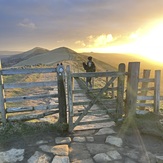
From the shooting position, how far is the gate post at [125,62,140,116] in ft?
22.3

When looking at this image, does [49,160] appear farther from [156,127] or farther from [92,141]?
[156,127]

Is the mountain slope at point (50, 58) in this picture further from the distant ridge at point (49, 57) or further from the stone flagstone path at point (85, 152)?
the stone flagstone path at point (85, 152)

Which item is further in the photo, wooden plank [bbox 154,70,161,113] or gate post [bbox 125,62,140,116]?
wooden plank [bbox 154,70,161,113]

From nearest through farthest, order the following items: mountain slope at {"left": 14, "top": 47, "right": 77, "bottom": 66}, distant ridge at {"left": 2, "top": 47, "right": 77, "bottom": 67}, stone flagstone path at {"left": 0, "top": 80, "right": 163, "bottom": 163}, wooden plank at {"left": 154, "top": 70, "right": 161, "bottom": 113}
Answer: stone flagstone path at {"left": 0, "top": 80, "right": 163, "bottom": 163} → wooden plank at {"left": 154, "top": 70, "right": 161, "bottom": 113} → mountain slope at {"left": 14, "top": 47, "right": 77, "bottom": 66} → distant ridge at {"left": 2, "top": 47, "right": 77, "bottom": 67}

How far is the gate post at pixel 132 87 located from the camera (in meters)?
6.79

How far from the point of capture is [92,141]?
5781 millimetres

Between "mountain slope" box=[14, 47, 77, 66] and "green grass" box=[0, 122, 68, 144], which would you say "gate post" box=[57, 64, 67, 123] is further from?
"mountain slope" box=[14, 47, 77, 66]

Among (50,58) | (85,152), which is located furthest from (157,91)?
(50,58)

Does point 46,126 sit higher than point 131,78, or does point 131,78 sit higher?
point 131,78

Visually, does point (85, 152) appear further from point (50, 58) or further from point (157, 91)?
point (50, 58)

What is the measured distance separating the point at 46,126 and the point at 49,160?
1.74 meters

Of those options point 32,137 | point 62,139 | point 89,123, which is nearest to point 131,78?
point 89,123

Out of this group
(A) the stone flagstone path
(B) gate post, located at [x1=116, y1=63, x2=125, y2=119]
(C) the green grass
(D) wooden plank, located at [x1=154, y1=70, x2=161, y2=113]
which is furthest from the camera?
(D) wooden plank, located at [x1=154, y1=70, x2=161, y2=113]

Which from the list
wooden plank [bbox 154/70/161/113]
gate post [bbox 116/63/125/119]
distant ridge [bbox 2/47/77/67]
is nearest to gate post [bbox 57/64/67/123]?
gate post [bbox 116/63/125/119]
